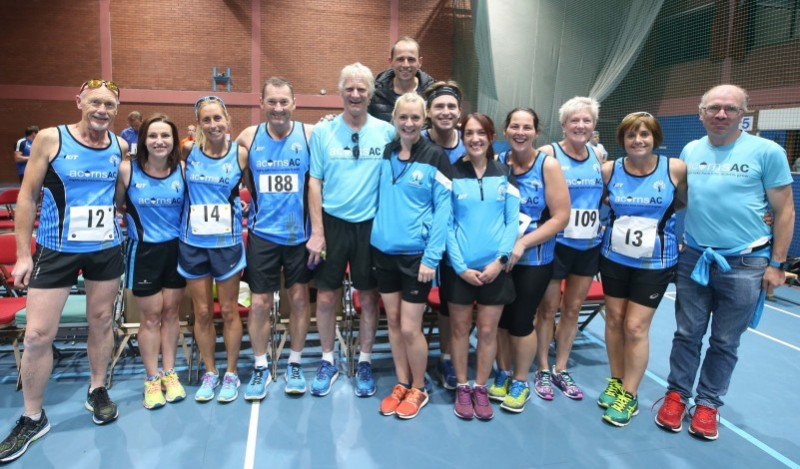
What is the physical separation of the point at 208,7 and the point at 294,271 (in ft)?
39.8

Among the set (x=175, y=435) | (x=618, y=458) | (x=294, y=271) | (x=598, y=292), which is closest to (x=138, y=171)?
(x=294, y=271)

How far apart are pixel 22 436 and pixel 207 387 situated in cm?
89

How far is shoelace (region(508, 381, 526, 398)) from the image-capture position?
9.72ft

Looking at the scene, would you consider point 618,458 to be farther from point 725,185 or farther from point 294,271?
point 294,271

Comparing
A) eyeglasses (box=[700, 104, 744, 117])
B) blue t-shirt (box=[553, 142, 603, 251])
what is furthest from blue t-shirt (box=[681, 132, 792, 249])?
blue t-shirt (box=[553, 142, 603, 251])

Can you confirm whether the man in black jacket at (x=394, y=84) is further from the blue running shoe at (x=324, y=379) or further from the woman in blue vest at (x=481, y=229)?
the blue running shoe at (x=324, y=379)

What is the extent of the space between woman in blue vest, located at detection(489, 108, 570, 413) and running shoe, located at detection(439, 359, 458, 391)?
352 mm

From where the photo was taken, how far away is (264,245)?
291cm

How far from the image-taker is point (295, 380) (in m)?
3.11

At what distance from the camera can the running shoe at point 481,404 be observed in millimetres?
2814

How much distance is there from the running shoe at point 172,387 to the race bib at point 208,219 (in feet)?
3.01

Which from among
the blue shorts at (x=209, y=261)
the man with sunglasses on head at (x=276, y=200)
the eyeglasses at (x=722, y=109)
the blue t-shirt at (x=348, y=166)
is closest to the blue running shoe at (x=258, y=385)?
the man with sunglasses on head at (x=276, y=200)

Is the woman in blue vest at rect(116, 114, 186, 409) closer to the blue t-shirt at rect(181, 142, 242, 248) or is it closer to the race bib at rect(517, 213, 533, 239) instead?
the blue t-shirt at rect(181, 142, 242, 248)

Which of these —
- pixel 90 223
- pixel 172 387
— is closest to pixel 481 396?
pixel 172 387
